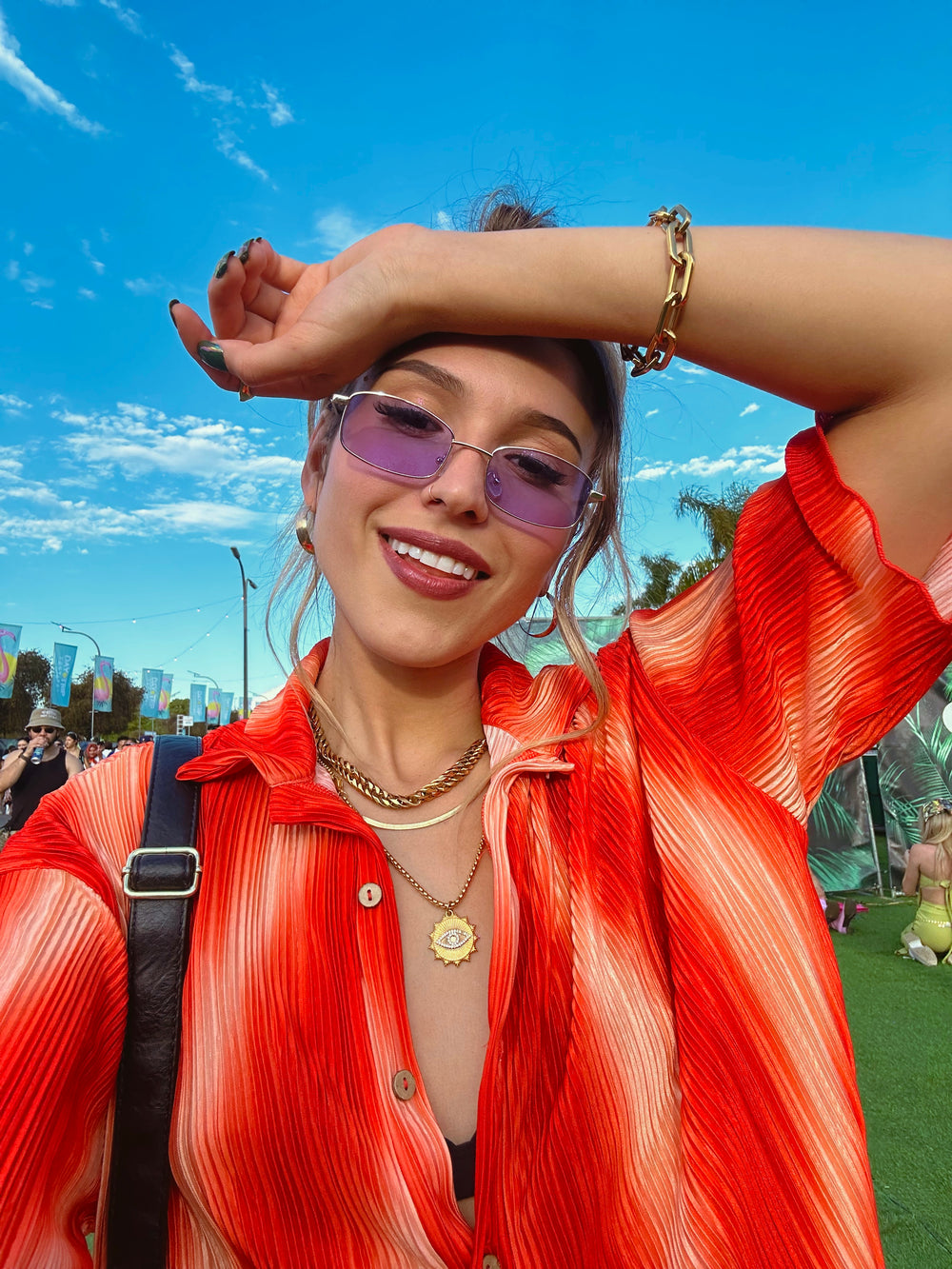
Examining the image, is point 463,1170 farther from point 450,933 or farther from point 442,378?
point 442,378

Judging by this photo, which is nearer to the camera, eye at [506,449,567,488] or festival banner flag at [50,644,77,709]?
eye at [506,449,567,488]

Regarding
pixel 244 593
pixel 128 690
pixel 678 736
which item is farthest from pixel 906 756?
pixel 128 690

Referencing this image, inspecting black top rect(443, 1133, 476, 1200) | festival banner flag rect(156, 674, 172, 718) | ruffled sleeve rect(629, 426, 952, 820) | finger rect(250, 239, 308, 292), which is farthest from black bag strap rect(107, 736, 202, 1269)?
festival banner flag rect(156, 674, 172, 718)

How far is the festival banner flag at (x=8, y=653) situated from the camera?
78.2 ft

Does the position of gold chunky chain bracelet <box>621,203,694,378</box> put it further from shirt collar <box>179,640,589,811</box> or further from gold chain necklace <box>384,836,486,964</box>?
gold chain necklace <box>384,836,486,964</box>

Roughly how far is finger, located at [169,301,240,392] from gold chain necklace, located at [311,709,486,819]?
743 millimetres

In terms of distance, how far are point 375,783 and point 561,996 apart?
23.2 inches

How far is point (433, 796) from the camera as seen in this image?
1.72 metres

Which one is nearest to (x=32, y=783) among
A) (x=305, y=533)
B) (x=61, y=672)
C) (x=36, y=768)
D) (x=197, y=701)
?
(x=36, y=768)

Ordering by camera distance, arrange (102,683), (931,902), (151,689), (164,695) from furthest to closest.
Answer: (164,695), (151,689), (102,683), (931,902)

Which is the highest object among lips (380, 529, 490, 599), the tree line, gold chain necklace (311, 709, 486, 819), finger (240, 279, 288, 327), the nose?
the tree line

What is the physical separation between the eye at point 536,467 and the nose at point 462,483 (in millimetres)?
60

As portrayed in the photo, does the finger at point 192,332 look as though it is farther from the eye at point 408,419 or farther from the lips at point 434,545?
the lips at point 434,545

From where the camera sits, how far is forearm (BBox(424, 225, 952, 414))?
4.02ft
